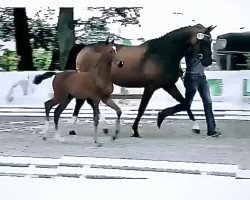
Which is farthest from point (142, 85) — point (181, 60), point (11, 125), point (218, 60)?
point (11, 125)

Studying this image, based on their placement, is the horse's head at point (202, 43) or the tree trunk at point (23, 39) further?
the tree trunk at point (23, 39)

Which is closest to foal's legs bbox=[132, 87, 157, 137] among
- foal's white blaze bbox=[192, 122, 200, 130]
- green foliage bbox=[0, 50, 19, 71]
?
foal's white blaze bbox=[192, 122, 200, 130]

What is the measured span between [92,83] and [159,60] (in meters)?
0.33

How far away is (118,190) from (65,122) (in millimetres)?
409

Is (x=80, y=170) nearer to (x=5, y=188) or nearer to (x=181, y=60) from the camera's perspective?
(x=5, y=188)

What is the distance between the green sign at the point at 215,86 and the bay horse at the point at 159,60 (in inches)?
3.3

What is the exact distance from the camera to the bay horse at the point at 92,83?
2430mm

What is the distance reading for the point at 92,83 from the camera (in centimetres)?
243

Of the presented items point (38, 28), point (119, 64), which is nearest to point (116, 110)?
point (119, 64)

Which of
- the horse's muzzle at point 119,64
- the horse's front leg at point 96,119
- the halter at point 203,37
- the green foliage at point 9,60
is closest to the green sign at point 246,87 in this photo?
the halter at point 203,37

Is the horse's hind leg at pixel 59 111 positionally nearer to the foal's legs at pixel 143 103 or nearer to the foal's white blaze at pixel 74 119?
the foal's white blaze at pixel 74 119

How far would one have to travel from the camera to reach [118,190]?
2430 millimetres

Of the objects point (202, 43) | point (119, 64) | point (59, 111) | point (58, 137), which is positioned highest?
point (202, 43)

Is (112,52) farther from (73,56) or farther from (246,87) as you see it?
(246,87)
